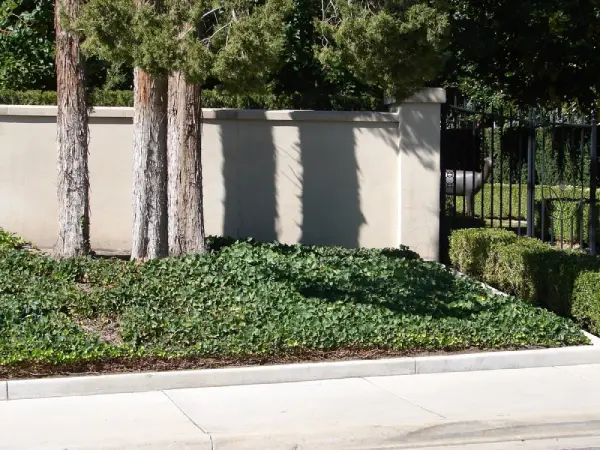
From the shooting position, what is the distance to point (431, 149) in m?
13.1

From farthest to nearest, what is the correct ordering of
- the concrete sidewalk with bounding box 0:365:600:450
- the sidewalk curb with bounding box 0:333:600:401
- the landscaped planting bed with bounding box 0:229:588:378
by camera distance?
the landscaped planting bed with bounding box 0:229:588:378 < the sidewalk curb with bounding box 0:333:600:401 < the concrete sidewalk with bounding box 0:365:600:450

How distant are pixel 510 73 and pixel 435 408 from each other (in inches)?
445

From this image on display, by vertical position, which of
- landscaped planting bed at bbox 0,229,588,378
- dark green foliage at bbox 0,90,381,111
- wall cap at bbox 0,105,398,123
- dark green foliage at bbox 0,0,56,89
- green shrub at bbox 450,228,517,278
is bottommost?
landscaped planting bed at bbox 0,229,588,378

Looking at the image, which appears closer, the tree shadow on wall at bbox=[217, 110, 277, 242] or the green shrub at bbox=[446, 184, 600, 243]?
the green shrub at bbox=[446, 184, 600, 243]

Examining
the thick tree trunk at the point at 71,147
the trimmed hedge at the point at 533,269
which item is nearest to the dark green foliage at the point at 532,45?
the trimmed hedge at the point at 533,269

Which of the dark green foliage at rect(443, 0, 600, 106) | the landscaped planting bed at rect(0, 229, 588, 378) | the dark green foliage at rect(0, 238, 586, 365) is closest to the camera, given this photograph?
the landscaped planting bed at rect(0, 229, 588, 378)

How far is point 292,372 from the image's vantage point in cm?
780

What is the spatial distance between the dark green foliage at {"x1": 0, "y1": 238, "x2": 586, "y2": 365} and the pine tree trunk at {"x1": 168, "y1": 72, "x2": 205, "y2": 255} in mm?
589

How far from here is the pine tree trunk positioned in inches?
438

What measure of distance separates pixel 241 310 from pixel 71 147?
3.64 m

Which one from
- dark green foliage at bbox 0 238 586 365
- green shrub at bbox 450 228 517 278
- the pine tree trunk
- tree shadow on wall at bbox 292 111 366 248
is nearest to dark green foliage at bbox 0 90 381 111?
tree shadow on wall at bbox 292 111 366 248

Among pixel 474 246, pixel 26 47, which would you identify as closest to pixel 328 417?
→ pixel 474 246

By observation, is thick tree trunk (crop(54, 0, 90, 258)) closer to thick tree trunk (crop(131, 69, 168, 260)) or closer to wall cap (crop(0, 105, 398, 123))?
thick tree trunk (crop(131, 69, 168, 260))

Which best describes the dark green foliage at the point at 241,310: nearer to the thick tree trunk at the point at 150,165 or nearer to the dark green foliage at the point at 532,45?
the thick tree trunk at the point at 150,165
